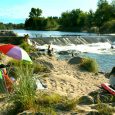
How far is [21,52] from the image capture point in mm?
9148

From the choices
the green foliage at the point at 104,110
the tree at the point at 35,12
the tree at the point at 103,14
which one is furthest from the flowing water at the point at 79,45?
the tree at the point at 35,12

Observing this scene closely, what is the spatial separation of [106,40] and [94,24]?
47496 mm

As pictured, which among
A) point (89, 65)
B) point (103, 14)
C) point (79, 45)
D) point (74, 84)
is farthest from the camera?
point (103, 14)

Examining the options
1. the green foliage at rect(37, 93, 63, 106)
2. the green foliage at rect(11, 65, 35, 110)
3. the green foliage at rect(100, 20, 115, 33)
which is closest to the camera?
the green foliage at rect(11, 65, 35, 110)

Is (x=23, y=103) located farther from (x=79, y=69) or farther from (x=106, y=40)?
(x=106, y=40)

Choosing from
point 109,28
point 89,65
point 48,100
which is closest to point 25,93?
point 48,100

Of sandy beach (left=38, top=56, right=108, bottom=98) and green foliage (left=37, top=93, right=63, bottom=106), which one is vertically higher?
green foliage (left=37, top=93, right=63, bottom=106)

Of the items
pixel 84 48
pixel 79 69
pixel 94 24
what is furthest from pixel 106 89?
pixel 94 24

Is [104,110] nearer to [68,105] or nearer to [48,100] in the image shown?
[68,105]

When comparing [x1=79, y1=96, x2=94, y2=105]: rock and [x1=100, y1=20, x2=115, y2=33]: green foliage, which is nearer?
[x1=79, y1=96, x2=94, y2=105]: rock

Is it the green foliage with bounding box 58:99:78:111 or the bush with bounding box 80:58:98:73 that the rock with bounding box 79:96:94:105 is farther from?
the bush with bounding box 80:58:98:73

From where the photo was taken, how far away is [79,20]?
347 feet

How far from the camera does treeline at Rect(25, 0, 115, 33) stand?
9494 cm

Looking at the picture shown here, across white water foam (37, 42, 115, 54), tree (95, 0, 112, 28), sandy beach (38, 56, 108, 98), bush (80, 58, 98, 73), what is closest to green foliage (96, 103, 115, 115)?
sandy beach (38, 56, 108, 98)
